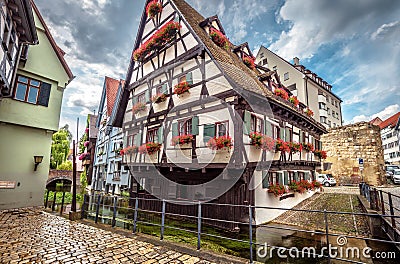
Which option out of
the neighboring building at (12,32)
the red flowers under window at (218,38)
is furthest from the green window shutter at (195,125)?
the neighboring building at (12,32)

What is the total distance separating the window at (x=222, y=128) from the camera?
347 inches

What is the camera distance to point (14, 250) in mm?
4688

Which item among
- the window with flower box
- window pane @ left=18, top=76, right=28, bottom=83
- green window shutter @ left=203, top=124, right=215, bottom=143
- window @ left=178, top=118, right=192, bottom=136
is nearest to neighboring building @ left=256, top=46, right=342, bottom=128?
window @ left=178, top=118, right=192, bottom=136

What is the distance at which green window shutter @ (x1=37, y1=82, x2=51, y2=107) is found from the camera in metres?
11.3

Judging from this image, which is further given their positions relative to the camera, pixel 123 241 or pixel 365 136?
pixel 365 136

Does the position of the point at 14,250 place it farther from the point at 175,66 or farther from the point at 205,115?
the point at 175,66

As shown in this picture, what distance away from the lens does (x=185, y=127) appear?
1025 cm

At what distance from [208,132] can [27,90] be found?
955 cm

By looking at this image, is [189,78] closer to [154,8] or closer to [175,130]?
[175,130]

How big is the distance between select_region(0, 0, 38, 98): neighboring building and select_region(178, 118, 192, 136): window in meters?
6.82

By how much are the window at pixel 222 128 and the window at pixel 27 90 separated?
378 inches

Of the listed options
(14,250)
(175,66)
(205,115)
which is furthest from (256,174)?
(14,250)

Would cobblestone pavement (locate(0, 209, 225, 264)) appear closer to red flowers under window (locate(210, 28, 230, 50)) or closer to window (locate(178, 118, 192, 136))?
window (locate(178, 118, 192, 136))

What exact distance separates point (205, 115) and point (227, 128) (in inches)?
49.9
